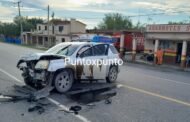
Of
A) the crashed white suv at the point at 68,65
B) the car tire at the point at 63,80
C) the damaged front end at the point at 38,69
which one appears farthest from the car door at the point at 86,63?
the damaged front end at the point at 38,69

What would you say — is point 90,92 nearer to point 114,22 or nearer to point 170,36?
point 170,36

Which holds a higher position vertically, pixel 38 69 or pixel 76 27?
pixel 76 27

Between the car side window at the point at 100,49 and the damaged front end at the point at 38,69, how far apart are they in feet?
6.74

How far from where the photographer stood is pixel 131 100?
26.0 feet

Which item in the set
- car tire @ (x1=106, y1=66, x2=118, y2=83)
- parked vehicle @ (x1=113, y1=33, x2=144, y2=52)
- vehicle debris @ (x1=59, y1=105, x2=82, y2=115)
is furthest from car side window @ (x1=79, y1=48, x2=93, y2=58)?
parked vehicle @ (x1=113, y1=33, x2=144, y2=52)

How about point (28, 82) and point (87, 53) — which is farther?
point (87, 53)

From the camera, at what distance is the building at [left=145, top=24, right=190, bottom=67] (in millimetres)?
24495

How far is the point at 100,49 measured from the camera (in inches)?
412

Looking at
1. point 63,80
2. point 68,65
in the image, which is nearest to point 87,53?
point 68,65

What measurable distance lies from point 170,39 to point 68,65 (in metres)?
19.7

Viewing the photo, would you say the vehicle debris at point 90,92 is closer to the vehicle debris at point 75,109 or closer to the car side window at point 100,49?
the vehicle debris at point 75,109

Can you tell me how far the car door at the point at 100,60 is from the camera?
9.87 m

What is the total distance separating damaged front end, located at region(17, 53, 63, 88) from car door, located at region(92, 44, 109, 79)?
190 centimetres

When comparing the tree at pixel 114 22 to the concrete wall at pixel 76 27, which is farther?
the tree at pixel 114 22
